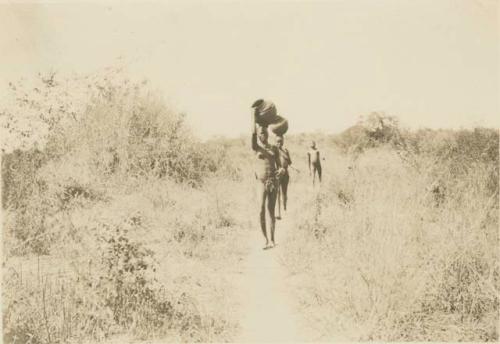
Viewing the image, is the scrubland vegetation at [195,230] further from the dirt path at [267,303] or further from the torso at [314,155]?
the torso at [314,155]

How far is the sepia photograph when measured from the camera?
11.7ft

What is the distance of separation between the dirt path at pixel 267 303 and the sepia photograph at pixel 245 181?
15mm

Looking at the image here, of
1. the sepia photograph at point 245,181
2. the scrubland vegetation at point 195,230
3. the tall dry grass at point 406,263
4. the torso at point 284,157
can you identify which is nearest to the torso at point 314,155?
the scrubland vegetation at point 195,230

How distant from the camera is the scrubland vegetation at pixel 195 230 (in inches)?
139

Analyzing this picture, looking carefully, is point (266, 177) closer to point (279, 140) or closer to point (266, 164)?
point (266, 164)

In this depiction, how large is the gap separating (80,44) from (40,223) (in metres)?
1.61

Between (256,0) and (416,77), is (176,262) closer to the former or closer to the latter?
(256,0)

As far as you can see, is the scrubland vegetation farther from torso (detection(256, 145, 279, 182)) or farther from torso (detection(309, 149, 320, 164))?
torso (detection(309, 149, 320, 164))

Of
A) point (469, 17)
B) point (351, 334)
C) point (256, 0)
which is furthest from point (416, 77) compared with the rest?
point (351, 334)

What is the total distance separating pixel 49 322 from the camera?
351 centimetres

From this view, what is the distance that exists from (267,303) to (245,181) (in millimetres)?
2518

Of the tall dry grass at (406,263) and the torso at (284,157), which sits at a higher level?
the torso at (284,157)

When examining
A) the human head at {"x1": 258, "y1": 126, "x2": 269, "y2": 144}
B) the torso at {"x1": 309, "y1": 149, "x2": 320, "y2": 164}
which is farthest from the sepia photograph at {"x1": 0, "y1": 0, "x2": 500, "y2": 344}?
the torso at {"x1": 309, "y1": 149, "x2": 320, "y2": 164}

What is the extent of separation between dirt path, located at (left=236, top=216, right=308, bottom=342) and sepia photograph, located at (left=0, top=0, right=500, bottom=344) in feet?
0.05
